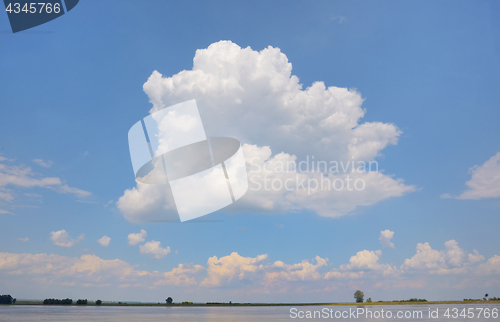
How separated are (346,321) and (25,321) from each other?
57.1m

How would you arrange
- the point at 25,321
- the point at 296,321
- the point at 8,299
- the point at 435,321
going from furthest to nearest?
1. the point at 8,299
2. the point at 296,321
3. the point at 435,321
4. the point at 25,321

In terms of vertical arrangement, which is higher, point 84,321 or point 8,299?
point 84,321

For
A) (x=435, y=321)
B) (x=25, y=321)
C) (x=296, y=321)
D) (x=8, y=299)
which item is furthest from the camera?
(x=8, y=299)

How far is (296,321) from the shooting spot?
6844 cm

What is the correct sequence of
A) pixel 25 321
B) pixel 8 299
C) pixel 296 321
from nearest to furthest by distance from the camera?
pixel 25 321
pixel 296 321
pixel 8 299

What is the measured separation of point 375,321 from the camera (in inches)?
2486

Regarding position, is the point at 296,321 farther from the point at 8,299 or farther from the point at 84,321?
the point at 8,299

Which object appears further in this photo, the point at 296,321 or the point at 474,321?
the point at 296,321

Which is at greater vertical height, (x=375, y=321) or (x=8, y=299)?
(x=375, y=321)

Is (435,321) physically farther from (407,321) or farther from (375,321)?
(375,321)

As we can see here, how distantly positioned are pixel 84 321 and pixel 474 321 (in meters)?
71.9

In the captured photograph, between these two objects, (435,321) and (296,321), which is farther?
(296,321)

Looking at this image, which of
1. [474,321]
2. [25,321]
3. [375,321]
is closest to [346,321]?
[375,321]

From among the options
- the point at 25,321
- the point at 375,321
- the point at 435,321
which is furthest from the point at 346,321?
the point at 25,321
